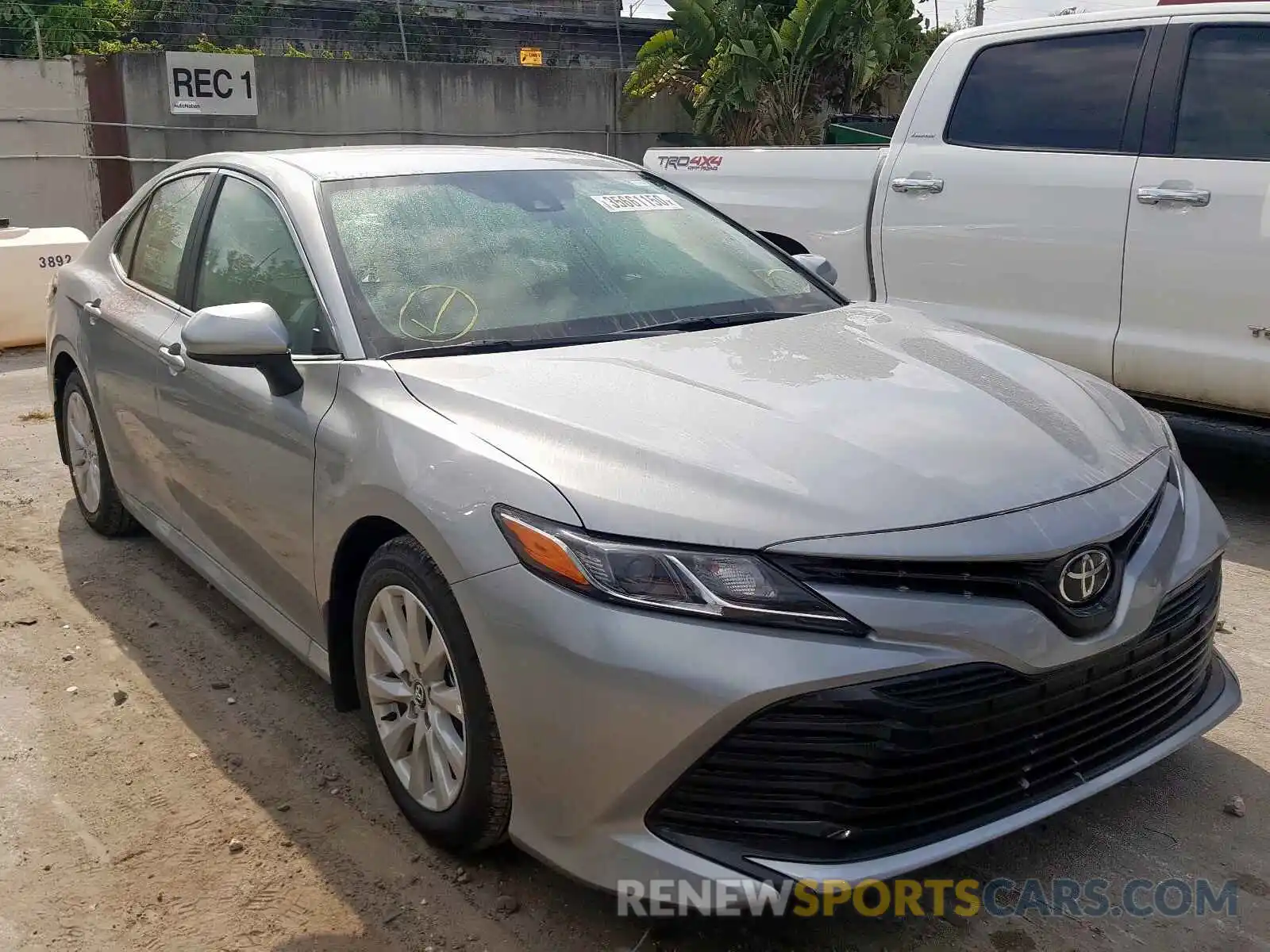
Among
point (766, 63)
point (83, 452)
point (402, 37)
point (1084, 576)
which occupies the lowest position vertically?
point (83, 452)

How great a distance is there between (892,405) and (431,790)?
1331mm

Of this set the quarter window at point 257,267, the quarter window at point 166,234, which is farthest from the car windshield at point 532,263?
the quarter window at point 166,234

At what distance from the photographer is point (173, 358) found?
379 centimetres

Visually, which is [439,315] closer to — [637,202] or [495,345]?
[495,345]

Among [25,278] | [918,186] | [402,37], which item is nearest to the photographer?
[918,186]

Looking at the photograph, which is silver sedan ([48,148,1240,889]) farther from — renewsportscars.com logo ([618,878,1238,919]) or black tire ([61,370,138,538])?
black tire ([61,370,138,538])

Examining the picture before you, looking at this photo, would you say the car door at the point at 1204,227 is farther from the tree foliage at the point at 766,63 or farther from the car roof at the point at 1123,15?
the tree foliage at the point at 766,63

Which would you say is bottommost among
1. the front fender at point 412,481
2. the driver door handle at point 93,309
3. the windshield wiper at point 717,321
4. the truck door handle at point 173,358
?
the front fender at point 412,481

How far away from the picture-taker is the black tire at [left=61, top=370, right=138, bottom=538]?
4703 millimetres

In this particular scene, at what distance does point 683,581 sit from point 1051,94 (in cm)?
406

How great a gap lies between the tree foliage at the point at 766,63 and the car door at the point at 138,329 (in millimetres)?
12909

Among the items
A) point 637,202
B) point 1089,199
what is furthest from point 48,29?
point 1089,199

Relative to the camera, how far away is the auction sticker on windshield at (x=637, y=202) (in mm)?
3736

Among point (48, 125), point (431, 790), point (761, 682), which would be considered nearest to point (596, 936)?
point (431, 790)
